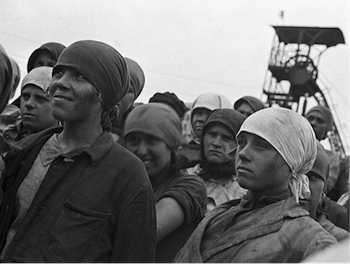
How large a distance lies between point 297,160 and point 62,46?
264 cm

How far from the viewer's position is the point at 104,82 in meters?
2.61

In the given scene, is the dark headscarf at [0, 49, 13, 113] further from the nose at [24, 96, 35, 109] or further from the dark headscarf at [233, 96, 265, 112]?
the dark headscarf at [233, 96, 265, 112]

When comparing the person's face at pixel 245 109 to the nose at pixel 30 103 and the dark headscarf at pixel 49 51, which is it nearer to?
the dark headscarf at pixel 49 51

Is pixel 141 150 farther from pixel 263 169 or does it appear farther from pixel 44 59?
pixel 44 59

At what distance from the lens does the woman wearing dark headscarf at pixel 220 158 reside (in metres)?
4.18

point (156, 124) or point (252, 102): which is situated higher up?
point (156, 124)

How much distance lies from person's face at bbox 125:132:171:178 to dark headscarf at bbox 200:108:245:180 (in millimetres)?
660

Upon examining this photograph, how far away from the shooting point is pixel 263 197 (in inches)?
A: 114

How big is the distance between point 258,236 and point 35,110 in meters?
1.71

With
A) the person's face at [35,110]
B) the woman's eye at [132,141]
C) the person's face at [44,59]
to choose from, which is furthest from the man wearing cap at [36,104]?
the person's face at [44,59]

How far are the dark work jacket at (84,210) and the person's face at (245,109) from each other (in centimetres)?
383

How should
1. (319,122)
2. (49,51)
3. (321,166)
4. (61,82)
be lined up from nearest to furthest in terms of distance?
(61,82), (321,166), (49,51), (319,122)

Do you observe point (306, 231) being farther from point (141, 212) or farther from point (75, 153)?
point (75, 153)

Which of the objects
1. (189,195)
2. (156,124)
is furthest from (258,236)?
(156,124)
